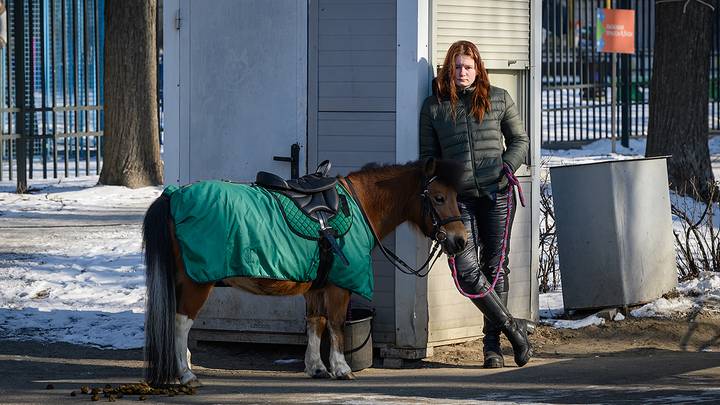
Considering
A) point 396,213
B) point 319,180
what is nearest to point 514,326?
point 396,213

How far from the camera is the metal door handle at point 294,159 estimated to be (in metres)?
7.89

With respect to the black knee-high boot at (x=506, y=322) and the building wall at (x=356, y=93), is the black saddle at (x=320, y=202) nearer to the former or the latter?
the building wall at (x=356, y=93)

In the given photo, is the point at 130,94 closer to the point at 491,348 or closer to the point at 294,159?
the point at 294,159

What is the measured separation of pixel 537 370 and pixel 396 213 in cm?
132

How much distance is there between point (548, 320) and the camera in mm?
9078

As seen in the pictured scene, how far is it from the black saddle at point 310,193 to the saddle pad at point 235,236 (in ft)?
0.32

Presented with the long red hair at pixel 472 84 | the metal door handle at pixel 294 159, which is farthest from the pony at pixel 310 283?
the metal door handle at pixel 294 159

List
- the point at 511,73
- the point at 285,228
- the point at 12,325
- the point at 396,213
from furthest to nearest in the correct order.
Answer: the point at 12,325
the point at 511,73
the point at 396,213
the point at 285,228

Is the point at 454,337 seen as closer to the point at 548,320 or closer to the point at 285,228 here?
the point at 548,320

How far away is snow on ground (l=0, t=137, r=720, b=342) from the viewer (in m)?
8.92

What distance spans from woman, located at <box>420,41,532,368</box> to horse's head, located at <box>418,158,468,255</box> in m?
0.34

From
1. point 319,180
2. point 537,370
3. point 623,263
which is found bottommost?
point 537,370

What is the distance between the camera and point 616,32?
21125mm

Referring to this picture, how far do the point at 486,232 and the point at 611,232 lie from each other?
155 cm
